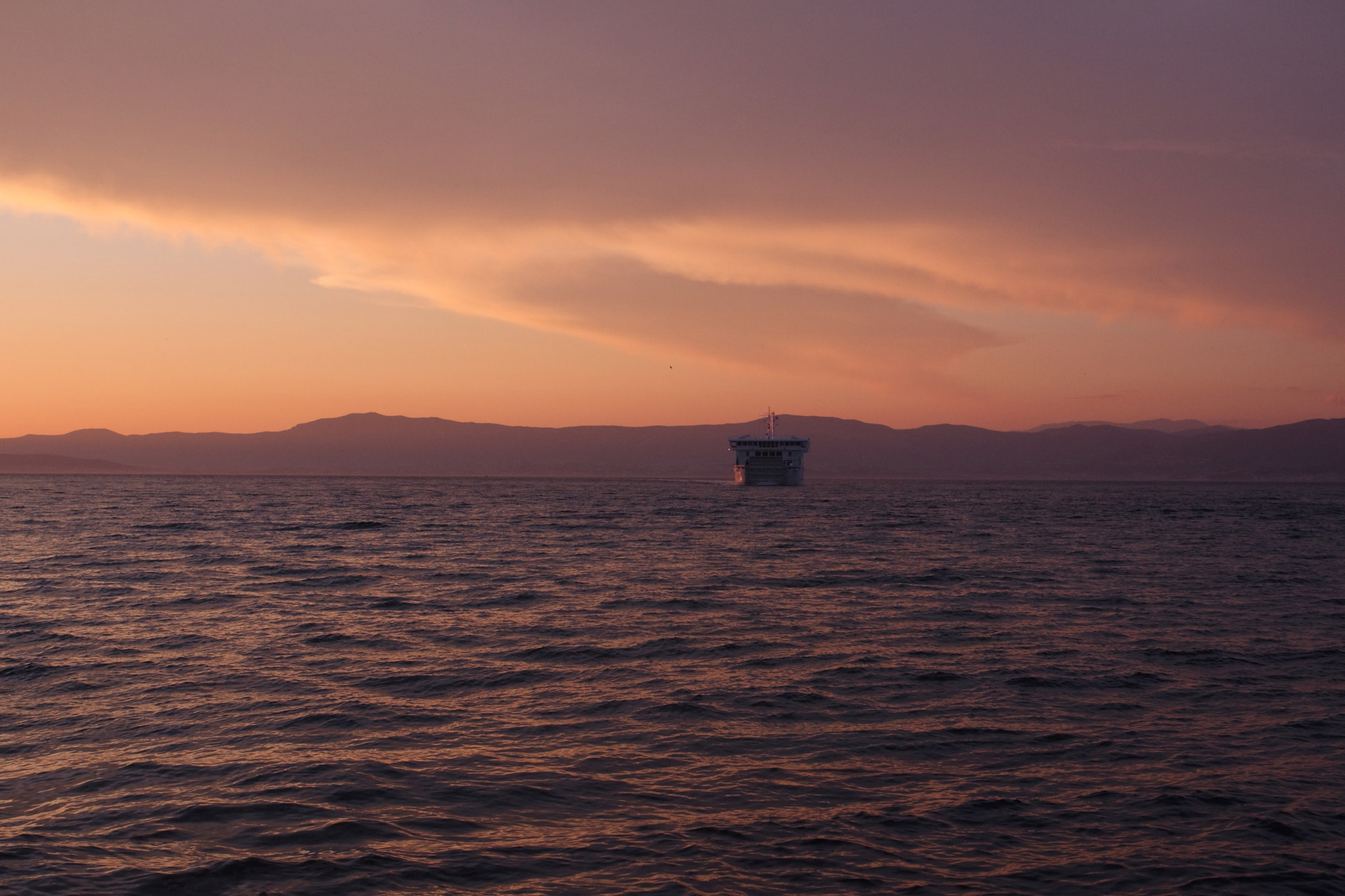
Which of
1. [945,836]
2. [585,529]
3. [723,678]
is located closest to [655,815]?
[945,836]

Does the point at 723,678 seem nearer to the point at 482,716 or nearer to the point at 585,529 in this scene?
the point at 482,716

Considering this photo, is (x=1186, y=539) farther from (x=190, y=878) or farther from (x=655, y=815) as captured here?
(x=190, y=878)

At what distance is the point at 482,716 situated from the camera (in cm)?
→ 1670

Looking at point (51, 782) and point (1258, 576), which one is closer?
point (51, 782)

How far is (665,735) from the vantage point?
15.7 m

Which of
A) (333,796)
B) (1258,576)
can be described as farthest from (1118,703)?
(1258,576)

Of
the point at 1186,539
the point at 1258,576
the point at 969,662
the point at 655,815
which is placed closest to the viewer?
Answer: the point at 655,815

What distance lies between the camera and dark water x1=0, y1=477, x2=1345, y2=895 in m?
10.7

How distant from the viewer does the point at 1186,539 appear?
222 feet

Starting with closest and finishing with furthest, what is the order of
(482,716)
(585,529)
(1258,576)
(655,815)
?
(655,815) < (482,716) < (1258,576) < (585,529)

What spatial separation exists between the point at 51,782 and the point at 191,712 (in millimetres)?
3783

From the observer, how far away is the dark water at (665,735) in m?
10.7

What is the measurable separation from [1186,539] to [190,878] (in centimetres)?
7121

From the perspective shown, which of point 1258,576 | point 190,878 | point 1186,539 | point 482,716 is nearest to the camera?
point 190,878
